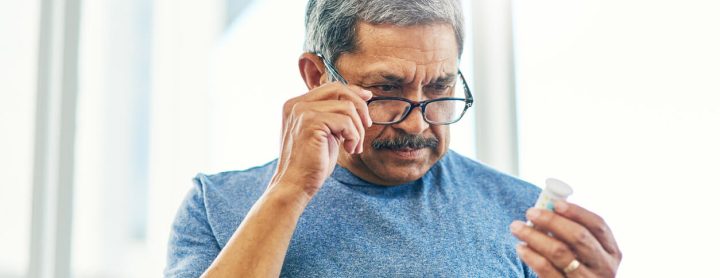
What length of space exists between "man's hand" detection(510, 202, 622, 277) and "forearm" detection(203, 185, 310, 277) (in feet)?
1.25

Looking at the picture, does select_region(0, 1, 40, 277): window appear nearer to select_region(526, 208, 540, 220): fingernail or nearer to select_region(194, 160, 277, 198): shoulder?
select_region(194, 160, 277, 198): shoulder

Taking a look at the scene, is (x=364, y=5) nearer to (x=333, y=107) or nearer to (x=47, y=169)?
(x=333, y=107)

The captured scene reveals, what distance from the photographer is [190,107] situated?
250 centimetres

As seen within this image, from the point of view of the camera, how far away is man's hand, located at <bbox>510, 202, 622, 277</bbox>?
3.96 ft

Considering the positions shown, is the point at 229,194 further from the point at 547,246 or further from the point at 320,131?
the point at 547,246

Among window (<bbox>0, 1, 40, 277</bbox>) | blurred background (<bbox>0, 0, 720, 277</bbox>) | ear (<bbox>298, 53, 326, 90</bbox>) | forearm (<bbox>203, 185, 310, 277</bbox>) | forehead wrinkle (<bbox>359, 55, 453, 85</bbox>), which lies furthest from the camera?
window (<bbox>0, 1, 40, 277</bbox>)

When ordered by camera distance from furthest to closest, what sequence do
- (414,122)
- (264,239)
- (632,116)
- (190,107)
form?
(190,107) → (632,116) → (414,122) → (264,239)

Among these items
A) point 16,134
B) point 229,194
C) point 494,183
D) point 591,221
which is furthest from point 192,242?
point 16,134

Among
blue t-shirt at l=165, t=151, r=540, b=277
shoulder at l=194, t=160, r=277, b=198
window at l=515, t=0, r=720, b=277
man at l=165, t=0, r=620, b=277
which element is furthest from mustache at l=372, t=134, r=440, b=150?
window at l=515, t=0, r=720, b=277

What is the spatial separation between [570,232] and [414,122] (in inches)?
15.0

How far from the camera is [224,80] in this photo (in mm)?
2521

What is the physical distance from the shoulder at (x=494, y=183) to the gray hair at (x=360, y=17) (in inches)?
10.6

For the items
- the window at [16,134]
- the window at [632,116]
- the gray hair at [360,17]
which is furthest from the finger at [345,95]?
the window at [16,134]

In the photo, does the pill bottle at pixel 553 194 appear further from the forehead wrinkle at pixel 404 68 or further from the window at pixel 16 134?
the window at pixel 16 134
